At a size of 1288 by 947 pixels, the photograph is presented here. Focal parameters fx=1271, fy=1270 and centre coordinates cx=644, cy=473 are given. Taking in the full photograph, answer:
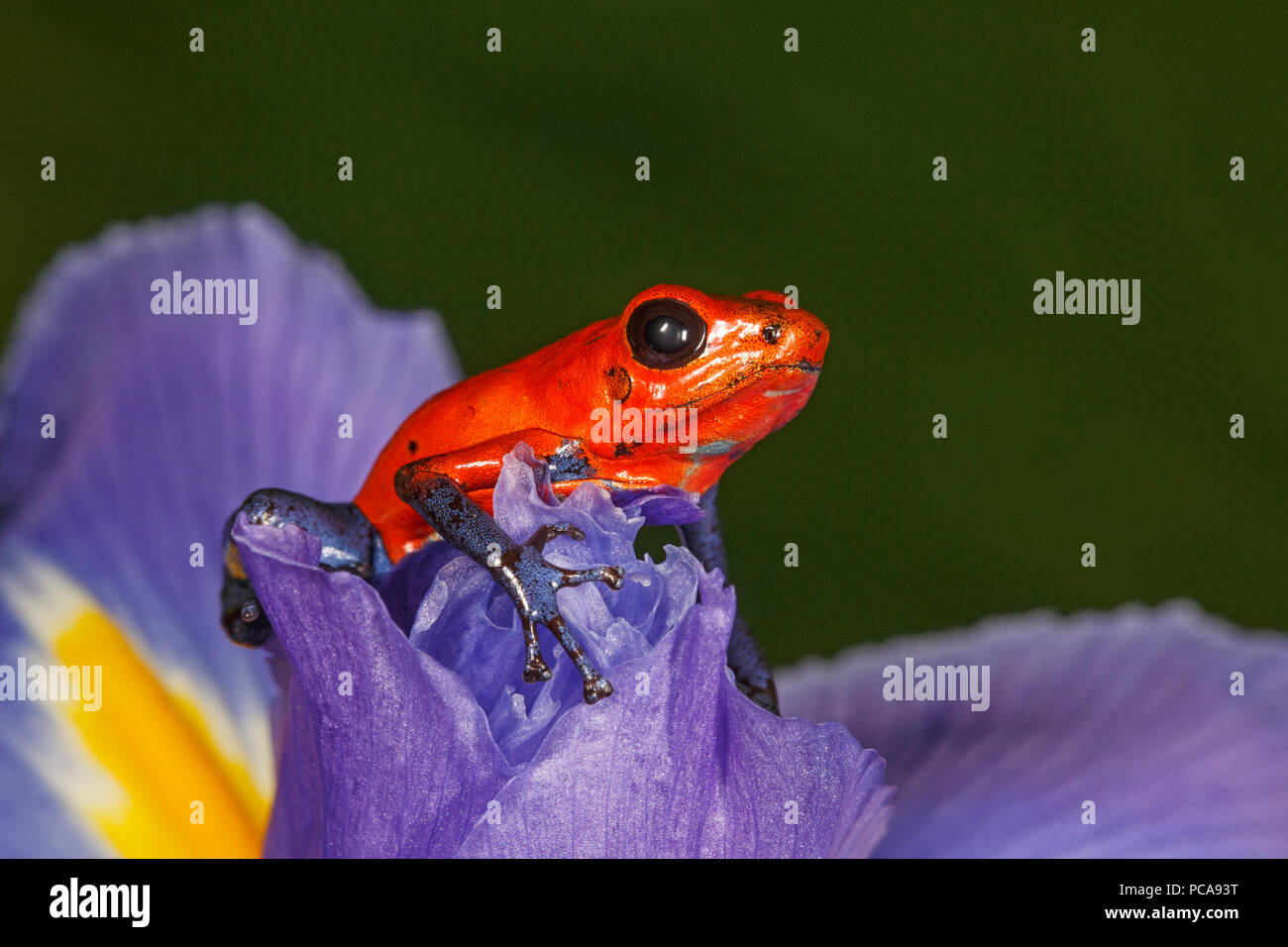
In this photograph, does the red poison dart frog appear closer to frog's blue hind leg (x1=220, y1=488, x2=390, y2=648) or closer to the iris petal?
frog's blue hind leg (x1=220, y1=488, x2=390, y2=648)

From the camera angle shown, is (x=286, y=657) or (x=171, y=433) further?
(x=171, y=433)

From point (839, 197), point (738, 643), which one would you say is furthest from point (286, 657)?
point (839, 197)

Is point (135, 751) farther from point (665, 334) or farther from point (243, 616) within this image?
point (665, 334)

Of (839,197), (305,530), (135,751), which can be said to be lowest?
(135,751)

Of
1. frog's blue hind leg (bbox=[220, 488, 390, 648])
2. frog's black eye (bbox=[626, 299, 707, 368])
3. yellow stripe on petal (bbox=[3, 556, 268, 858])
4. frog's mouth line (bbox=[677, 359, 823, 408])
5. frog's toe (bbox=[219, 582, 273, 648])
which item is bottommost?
yellow stripe on petal (bbox=[3, 556, 268, 858])

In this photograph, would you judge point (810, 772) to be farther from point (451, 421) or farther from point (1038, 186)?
point (1038, 186)

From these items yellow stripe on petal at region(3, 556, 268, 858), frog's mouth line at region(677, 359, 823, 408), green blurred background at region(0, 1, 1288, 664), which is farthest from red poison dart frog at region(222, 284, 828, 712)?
green blurred background at region(0, 1, 1288, 664)
